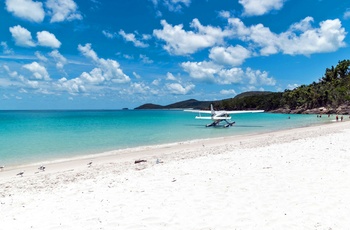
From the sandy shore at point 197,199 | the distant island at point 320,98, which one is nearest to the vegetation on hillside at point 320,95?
the distant island at point 320,98

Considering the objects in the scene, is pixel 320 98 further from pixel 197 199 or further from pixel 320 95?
pixel 197 199

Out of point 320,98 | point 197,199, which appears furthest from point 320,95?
point 197,199

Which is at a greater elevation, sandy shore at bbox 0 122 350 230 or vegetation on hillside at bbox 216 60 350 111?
vegetation on hillside at bbox 216 60 350 111

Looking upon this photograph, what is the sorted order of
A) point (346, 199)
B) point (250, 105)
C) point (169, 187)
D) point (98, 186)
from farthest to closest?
point (250, 105)
point (98, 186)
point (169, 187)
point (346, 199)

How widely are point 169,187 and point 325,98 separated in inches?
4297

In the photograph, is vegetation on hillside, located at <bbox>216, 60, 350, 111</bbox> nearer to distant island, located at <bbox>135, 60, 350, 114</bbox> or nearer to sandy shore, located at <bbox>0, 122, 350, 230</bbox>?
distant island, located at <bbox>135, 60, 350, 114</bbox>

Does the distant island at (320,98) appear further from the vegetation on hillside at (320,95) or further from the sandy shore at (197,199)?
the sandy shore at (197,199)

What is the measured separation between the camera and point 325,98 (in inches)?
3996

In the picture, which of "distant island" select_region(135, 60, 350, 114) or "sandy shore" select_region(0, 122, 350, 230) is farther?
"distant island" select_region(135, 60, 350, 114)

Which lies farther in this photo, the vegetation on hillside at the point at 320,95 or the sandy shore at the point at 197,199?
the vegetation on hillside at the point at 320,95

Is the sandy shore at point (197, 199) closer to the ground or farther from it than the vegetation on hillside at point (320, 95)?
closer to the ground

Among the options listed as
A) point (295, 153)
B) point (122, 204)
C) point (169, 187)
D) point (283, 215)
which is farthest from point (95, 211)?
point (295, 153)

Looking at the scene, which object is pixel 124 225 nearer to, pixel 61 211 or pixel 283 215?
pixel 61 211

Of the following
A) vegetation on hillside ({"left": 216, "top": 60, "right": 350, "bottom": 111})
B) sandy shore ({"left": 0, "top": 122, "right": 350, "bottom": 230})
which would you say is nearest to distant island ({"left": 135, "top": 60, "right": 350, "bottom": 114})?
vegetation on hillside ({"left": 216, "top": 60, "right": 350, "bottom": 111})
